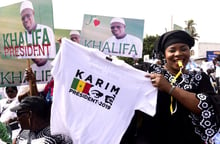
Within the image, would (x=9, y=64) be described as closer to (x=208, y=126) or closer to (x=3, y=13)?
(x=3, y=13)

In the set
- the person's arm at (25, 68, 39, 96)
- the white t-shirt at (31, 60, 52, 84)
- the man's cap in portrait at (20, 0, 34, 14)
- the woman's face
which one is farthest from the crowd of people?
the man's cap in portrait at (20, 0, 34, 14)

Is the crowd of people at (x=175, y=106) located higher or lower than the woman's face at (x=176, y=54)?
lower

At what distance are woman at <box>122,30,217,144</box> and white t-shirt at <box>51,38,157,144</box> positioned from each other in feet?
0.43

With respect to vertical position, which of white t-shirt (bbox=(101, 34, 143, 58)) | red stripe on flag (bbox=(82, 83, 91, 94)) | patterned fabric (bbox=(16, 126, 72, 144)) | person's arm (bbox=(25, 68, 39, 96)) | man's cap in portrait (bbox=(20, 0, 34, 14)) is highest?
man's cap in portrait (bbox=(20, 0, 34, 14))

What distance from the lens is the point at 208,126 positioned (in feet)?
9.74

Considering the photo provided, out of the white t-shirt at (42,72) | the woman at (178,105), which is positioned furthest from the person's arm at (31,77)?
the woman at (178,105)

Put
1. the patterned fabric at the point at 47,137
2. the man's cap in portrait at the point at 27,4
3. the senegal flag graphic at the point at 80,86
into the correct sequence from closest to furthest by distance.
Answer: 1. the senegal flag graphic at the point at 80,86
2. the patterned fabric at the point at 47,137
3. the man's cap in portrait at the point at 27,4

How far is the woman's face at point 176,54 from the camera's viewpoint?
3.06 metres

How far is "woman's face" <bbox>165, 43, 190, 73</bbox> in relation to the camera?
10.0ft

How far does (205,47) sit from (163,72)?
3933cm

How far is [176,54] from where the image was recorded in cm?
306

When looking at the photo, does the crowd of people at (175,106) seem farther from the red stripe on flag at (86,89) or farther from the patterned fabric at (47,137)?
the red stripe on flag at (86,89)

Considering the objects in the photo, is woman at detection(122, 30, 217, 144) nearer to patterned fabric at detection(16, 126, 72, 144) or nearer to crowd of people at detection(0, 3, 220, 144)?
crowd of people at detection(0, 3, 220, 144)

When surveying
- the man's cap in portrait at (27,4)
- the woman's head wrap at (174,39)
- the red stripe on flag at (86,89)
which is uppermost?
the man's cap in portrait at (27,4)
